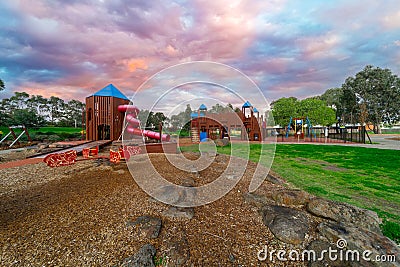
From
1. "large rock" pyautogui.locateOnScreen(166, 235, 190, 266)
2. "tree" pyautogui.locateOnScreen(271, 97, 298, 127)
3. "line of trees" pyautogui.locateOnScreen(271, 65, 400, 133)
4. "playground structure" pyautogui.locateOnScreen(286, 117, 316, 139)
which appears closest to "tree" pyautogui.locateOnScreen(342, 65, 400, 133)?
"line of trees" pyautogui.locateOnScreen(271, 65, 400, 133)

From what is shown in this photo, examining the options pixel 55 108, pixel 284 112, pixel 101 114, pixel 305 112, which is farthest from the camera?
pixel 55 108

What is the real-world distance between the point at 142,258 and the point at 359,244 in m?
2.83

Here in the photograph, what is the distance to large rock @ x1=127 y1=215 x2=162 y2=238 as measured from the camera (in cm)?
287

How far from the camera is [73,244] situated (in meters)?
2.65

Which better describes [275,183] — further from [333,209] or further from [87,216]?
[87,216]

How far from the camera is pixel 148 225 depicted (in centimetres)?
304

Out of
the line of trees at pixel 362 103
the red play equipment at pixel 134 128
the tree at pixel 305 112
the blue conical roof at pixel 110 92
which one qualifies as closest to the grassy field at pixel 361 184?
the red play equipment at pixel 134 128

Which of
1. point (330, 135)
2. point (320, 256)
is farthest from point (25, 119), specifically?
point (330, 135)

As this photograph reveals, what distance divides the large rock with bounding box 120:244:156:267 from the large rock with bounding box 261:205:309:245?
188 centimetres

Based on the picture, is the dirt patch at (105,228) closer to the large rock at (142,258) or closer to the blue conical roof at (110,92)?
the large rock at (142,258)

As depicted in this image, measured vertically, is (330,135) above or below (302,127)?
below

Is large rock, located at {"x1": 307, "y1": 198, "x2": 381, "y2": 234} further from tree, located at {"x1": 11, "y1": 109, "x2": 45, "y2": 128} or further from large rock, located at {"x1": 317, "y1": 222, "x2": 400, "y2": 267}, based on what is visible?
tree, located at {"x1": 11, "y1": 109, "x2": 45, "y2": 128}

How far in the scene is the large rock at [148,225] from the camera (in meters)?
2.87

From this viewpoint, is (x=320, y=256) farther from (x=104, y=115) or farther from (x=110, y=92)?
(x=110, y=92)
